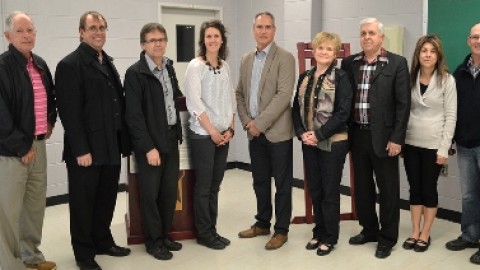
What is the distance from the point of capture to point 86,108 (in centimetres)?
306

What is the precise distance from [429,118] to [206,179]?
5.54 feet

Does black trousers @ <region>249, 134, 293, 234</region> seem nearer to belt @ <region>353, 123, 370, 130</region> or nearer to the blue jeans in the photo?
belt @ <region>353, 123, 370, 130</region>

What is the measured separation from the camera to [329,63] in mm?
3354

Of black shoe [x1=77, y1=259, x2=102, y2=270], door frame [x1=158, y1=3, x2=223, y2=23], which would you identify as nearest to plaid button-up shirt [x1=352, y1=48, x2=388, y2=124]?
black shoe [x1=77, y1=259, x2=102, y2=270]

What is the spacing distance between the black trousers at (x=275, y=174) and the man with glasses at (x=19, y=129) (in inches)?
61.2

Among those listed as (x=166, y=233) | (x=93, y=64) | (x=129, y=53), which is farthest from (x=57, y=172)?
(x=93, y=64)

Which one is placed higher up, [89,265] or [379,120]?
[379,120]

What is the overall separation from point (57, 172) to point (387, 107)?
334 centimetres

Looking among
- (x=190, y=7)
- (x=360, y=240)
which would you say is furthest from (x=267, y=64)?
(x=190, y=7)

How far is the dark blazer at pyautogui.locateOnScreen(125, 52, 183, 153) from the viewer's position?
3.21m

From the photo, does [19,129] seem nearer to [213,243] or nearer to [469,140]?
[213,243]

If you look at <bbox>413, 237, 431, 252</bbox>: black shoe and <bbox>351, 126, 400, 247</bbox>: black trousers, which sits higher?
<bbox>351, 126, 400, 247</bbox>: black trousers

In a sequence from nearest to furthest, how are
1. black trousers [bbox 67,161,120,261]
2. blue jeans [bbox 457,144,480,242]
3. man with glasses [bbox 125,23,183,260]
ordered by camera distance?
black trousers [bbox 67,161,120,261] < man with glasses [bbox 125,23,183,260] < blue jeans [bbox 457,144,480,242]

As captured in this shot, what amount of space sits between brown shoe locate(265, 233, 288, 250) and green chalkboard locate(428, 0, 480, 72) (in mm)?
2091
